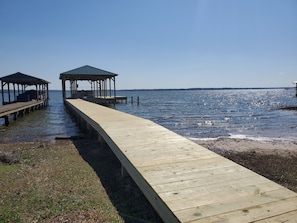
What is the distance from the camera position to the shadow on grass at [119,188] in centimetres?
345

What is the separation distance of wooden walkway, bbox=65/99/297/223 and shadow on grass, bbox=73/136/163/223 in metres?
0.56

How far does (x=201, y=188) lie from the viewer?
2732 mm

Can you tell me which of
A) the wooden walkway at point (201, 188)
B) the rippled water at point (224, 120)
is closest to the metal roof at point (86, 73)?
the rippled water at point (224, 120)

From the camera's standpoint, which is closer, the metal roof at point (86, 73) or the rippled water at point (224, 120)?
the rippled water at point (224, 120)

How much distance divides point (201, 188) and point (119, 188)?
2157 millimetres

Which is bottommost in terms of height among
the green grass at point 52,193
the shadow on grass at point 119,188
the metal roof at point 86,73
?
the shadow on grass at point 119,188

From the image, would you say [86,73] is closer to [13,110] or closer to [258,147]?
Result: [13,110]

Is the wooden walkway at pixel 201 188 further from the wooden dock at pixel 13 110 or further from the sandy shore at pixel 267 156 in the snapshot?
the wooden dock at pixel 13 110

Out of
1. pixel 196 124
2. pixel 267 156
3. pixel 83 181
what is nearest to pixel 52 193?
pixel 83 181

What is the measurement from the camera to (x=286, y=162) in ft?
22.7

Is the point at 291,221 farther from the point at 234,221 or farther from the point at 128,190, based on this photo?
the point at 128,190

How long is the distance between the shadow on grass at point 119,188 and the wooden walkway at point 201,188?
0.56 meters

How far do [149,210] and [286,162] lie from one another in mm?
5278

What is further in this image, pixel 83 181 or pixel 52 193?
pixel 83 181
